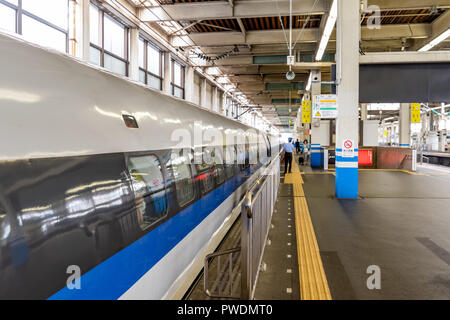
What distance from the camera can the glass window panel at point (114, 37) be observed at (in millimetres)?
10789

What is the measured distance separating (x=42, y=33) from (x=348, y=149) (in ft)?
27.1

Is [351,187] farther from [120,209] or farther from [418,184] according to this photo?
[120,209]

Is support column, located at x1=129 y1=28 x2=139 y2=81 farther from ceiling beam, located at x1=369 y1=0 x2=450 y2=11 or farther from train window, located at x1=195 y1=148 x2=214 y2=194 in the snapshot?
ceiling beam, located at x1=369 y1=0 x2=450 y2=11

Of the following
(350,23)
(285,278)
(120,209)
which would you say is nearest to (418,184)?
(350,23)

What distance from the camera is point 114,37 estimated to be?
36.7ft

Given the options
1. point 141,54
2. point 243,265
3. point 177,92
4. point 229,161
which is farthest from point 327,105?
point 177,92

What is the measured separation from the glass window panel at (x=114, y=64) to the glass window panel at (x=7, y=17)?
3.52m

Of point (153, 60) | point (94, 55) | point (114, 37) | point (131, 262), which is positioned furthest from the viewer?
point (153, 60)

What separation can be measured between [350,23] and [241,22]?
5.41 meters

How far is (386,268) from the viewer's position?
4.03 meters

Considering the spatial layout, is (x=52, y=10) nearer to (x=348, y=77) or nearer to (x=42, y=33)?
(x=42, y=33)

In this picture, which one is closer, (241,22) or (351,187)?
(351,187)

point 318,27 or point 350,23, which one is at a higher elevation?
point 318,27

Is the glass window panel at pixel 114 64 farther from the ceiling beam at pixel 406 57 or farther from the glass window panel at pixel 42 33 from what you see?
the ceiling beam at pixel 406 57
